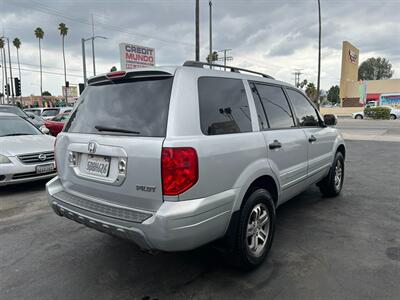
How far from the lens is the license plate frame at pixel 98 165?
2615 mm

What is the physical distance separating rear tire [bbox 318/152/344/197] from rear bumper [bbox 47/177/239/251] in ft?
10.1

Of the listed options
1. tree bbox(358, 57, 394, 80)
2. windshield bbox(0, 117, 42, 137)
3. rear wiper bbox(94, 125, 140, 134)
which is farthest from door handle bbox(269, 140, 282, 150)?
tree bbox(358, 57, 394, 80)

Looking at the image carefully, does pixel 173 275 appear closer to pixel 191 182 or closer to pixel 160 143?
pixel 191 182

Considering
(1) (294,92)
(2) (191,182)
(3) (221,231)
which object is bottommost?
(3) (221,231)

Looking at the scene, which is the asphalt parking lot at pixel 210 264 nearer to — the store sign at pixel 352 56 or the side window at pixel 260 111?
the side window at pixel 260 111

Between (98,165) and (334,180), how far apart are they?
13.4 ft

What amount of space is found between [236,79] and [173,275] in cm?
201

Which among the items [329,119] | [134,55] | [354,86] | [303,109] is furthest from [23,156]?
[354,86]

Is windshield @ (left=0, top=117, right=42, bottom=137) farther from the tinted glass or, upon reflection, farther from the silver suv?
the tinted glass

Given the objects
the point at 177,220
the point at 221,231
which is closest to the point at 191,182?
the point at 177,220

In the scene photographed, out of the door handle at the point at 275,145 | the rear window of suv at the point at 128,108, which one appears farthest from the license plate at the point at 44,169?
the door handle at the point at 275,145

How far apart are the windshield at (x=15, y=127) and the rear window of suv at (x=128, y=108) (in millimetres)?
4568

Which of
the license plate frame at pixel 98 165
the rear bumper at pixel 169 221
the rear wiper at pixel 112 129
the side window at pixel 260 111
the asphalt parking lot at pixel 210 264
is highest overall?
the side window at pixel 260 111

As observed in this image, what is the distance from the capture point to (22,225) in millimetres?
4359
